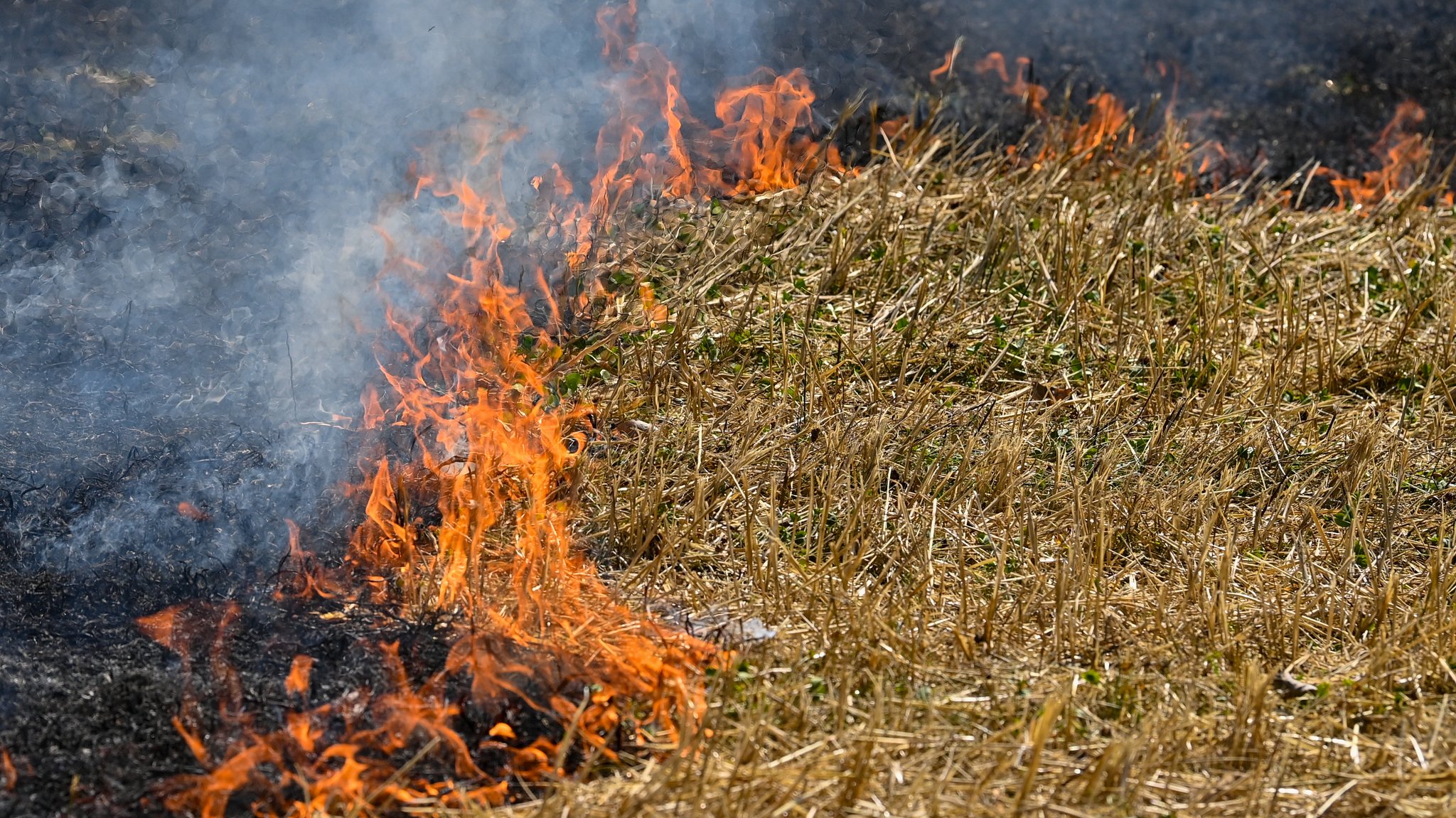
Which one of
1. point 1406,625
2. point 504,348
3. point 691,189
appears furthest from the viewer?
point 691,189

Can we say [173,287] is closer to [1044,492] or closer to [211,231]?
[211,231]

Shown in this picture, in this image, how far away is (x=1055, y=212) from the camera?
18.9 ft

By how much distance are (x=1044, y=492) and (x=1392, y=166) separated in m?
4.31

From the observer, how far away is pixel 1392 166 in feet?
24.2

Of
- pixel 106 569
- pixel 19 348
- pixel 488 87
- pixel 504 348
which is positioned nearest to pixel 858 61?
pixel 488 87

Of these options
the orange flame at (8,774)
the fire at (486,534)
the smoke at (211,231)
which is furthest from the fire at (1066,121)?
the orange flame at (8,774)

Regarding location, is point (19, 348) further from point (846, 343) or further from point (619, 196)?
point (846, 343)

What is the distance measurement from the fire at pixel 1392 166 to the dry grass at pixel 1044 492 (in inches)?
18.8

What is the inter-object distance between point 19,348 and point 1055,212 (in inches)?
156

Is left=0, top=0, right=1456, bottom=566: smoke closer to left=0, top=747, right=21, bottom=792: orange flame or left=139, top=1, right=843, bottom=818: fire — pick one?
left=139, top=1, right=843, bottom=818: fire

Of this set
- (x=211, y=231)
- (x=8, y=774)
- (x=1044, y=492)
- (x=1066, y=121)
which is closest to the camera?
(x=8, y=774)

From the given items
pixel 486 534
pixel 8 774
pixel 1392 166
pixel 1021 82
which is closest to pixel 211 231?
pixel 486 534

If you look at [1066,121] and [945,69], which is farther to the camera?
[945,69]

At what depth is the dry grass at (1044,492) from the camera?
10.2 feet
